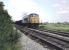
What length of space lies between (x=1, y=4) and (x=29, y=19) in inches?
1375

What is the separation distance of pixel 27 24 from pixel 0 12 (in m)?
37.8

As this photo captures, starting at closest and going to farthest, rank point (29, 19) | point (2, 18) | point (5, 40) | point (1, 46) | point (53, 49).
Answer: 1. point (1, 46)
2. point (5, 40)
3. point (2, 18)
4. point (53, 49)
5. point (29, 19)

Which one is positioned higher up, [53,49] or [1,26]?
[1,26]

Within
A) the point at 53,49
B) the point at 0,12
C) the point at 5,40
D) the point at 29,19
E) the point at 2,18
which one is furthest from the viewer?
the point at 29,19

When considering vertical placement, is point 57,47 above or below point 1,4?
below

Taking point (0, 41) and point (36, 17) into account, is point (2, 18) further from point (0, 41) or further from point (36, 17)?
point (36, 17)

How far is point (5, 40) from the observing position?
10844mm

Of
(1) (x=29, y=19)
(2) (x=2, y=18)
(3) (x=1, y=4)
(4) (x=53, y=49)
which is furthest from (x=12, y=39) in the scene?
(1) (x=29, y=19)

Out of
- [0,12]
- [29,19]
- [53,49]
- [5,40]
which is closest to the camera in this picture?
[5,40]

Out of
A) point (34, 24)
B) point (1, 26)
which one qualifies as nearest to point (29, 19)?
point (34, 24)

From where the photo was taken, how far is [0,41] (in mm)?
10227

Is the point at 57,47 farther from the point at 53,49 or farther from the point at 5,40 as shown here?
the point at 5,40

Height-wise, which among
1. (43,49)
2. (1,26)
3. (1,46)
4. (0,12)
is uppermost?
(0,12)

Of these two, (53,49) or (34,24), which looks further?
(34,24)
